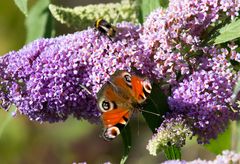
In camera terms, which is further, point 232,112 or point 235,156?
point 232,112

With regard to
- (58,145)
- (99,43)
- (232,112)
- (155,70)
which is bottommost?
(58,145)

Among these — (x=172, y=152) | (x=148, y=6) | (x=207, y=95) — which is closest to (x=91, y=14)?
(x=148, y=6)

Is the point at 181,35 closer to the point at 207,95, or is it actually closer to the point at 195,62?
the point at 195,62

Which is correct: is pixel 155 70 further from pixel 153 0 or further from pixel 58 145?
pixel 58 145

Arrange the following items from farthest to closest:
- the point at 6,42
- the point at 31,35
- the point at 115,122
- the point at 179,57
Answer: the point at 6,42 → the point at 31,35 → the point at 179,57 → the point at 115,122

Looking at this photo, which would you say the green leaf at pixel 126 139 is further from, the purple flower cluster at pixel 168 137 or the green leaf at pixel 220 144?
the green leaf at pixel 220 144

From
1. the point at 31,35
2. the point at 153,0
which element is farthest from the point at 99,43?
the point at 31,35

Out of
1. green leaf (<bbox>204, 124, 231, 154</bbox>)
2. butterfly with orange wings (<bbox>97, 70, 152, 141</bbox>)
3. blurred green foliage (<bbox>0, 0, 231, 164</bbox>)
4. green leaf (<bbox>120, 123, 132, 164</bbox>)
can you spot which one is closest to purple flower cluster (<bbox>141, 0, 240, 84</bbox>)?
butterfly with orange wings (<bbox>97, 70, 152, 141</bbox>)

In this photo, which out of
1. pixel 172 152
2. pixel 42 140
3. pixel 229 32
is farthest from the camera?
pixel 42 140
